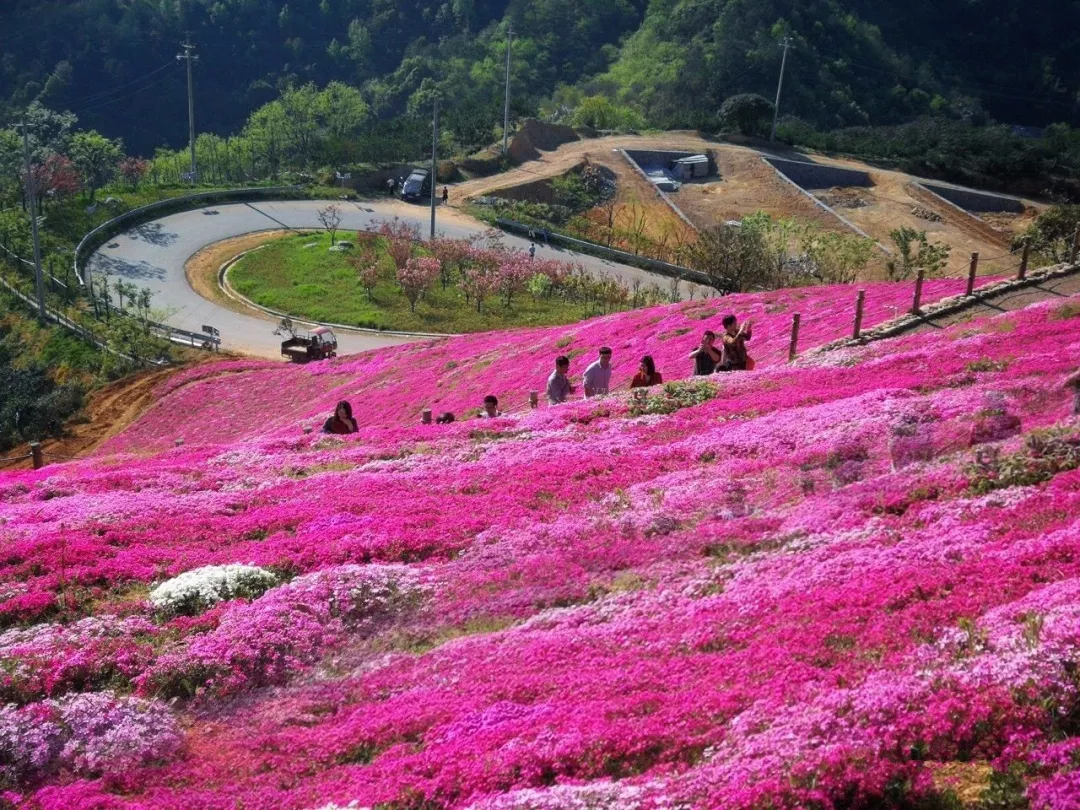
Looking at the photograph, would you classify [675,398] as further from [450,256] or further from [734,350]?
[450,256]

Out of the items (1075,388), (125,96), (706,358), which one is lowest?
(706,358)

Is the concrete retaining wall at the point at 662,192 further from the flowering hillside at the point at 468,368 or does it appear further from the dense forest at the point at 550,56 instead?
the flowering hillside at the point at 468,368

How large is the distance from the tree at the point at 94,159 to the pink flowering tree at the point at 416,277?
30035 millimetres

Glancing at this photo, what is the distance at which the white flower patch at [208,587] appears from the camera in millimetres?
15086

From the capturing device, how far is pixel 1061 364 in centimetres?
1817

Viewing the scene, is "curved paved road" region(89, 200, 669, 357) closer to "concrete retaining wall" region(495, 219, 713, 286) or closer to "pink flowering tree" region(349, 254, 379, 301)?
"concrete retaining wall" region(495, 219, 713, 286)

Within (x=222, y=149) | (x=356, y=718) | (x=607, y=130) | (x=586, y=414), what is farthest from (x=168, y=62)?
(x=356, y=718)

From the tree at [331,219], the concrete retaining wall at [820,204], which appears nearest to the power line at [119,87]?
the tree at [331,219]

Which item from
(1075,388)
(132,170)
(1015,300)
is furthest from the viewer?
(132,170)

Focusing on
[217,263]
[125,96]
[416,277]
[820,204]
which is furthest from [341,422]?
[125,96]

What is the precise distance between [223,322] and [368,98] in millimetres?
79329

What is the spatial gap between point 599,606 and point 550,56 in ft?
399

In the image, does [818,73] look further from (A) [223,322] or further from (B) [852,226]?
(A) [223,322]

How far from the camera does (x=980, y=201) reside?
76000 millimetres
